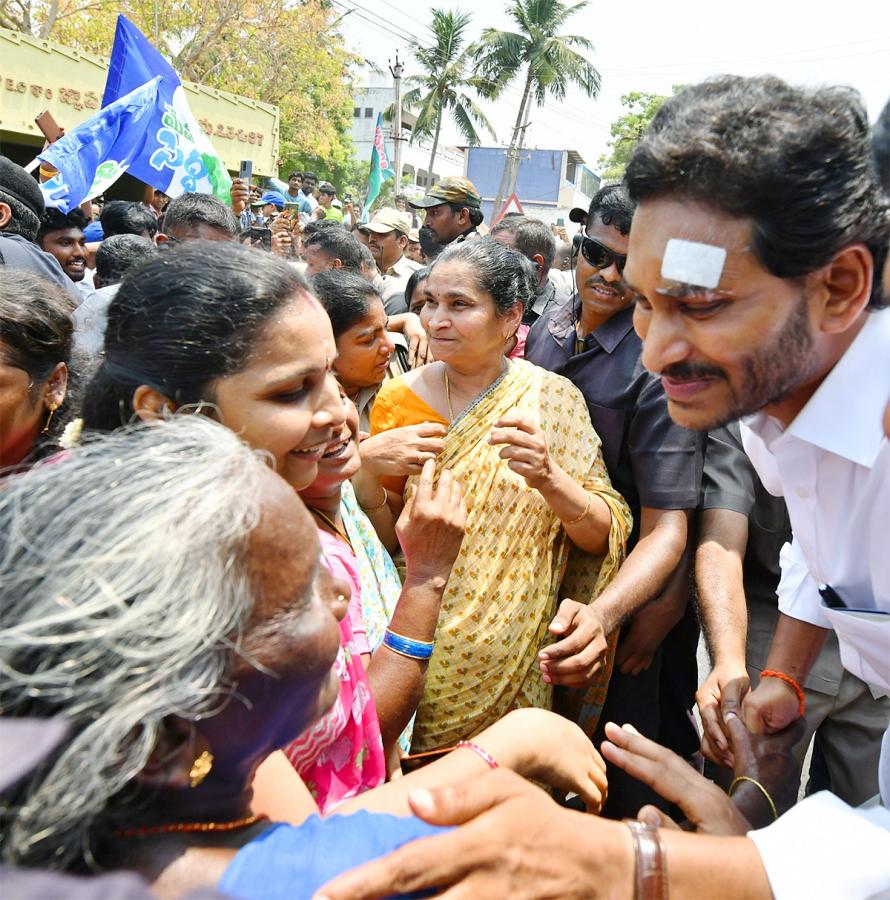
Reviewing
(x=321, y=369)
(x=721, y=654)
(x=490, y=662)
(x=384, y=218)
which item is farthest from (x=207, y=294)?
(x=384, y=218)

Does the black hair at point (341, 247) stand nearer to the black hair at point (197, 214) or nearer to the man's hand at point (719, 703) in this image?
the black hair at point (197, 214)

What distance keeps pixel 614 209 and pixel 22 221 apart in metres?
3.31

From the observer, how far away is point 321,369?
5.13 ft

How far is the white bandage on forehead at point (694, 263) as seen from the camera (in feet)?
4.99

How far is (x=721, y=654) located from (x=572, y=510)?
631 mm

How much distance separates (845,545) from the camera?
167 cm

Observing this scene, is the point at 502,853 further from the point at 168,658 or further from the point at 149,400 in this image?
the point at 149,400

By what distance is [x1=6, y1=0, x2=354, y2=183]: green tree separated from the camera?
72.3 feet

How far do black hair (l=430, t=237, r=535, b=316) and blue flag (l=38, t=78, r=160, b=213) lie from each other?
12.1 ft

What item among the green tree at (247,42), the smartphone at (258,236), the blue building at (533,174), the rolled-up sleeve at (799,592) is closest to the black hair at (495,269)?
the rolled-up sleeve at (799,592)

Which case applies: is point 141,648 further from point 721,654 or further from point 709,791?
point 721,654

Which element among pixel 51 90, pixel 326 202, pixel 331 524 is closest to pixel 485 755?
pixel 331 524

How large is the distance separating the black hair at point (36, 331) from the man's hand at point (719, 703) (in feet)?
5.96

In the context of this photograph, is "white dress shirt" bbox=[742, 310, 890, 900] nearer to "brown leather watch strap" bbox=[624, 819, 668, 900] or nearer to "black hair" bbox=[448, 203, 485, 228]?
"brown leather watch strap" bbox=[624, 819, 668, 900]
